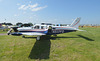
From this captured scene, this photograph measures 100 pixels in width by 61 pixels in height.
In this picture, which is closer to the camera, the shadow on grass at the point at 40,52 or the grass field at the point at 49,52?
the grass field at the point at 49,52

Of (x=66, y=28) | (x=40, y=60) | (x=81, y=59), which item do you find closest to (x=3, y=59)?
(x=40, y=60)

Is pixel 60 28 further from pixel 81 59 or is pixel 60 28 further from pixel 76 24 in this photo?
pixel 81 59

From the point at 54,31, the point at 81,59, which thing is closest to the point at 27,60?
the point at 81,59

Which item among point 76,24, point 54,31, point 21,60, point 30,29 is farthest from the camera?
point 76,24

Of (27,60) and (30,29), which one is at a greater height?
(30,29)

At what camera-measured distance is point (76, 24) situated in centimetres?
1398

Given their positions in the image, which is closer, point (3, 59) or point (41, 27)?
point (3, 59)

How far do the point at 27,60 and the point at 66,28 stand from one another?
1003 cm

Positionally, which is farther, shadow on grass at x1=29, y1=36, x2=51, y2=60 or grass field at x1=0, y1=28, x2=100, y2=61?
shadow on grass at x1=29, y1=36, x2=51, y2=60

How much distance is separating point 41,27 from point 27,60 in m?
7.08

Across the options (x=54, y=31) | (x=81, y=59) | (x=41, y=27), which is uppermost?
(x=41, y=27)

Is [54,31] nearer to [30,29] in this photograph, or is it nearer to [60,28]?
[60,28]

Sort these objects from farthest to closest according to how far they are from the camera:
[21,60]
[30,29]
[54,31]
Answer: [54,31] → [30,29] → [21,60]

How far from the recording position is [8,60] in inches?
181
